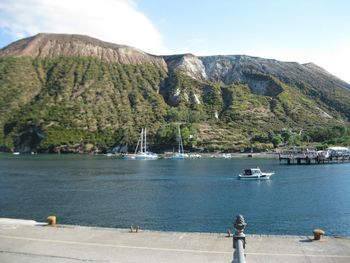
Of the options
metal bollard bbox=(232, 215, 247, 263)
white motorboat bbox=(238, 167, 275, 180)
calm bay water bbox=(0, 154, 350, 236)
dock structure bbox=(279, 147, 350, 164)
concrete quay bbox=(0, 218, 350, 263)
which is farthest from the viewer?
dock structure bbox=(279, 147, 350, 164)

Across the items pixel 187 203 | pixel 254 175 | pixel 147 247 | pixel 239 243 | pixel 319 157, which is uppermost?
pixel 239 243

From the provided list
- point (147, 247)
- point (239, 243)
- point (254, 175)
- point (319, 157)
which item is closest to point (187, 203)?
point (254, 175)

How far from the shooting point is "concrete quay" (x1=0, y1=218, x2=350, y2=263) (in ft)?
68.8

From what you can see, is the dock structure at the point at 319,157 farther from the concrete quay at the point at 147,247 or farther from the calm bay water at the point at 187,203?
the concrete quay at the point at 147,247

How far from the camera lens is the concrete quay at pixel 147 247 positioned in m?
21.0

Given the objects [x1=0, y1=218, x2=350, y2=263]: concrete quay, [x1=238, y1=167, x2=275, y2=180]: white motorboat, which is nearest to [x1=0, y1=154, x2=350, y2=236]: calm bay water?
[x1=238, y1=167, x2=275, y2=180]: white motorboat

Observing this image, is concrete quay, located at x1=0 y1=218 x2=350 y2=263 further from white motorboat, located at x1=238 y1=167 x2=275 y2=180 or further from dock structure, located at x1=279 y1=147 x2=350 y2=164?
dock structure, located at x1=279 y1=147 x2=350 y2=164

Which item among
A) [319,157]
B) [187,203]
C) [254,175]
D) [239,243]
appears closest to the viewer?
[239,243]

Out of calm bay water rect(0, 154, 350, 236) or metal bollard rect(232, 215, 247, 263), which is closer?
metal bollard rect(232, 215, 247, 263)

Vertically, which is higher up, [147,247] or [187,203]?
[147,247]

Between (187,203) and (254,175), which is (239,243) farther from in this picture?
(254,175)

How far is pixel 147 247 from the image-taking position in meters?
22.9

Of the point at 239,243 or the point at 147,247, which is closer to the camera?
the point at 239,243

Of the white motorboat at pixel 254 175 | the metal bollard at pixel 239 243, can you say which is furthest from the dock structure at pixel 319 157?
the metal bollard at pixel 239 243
